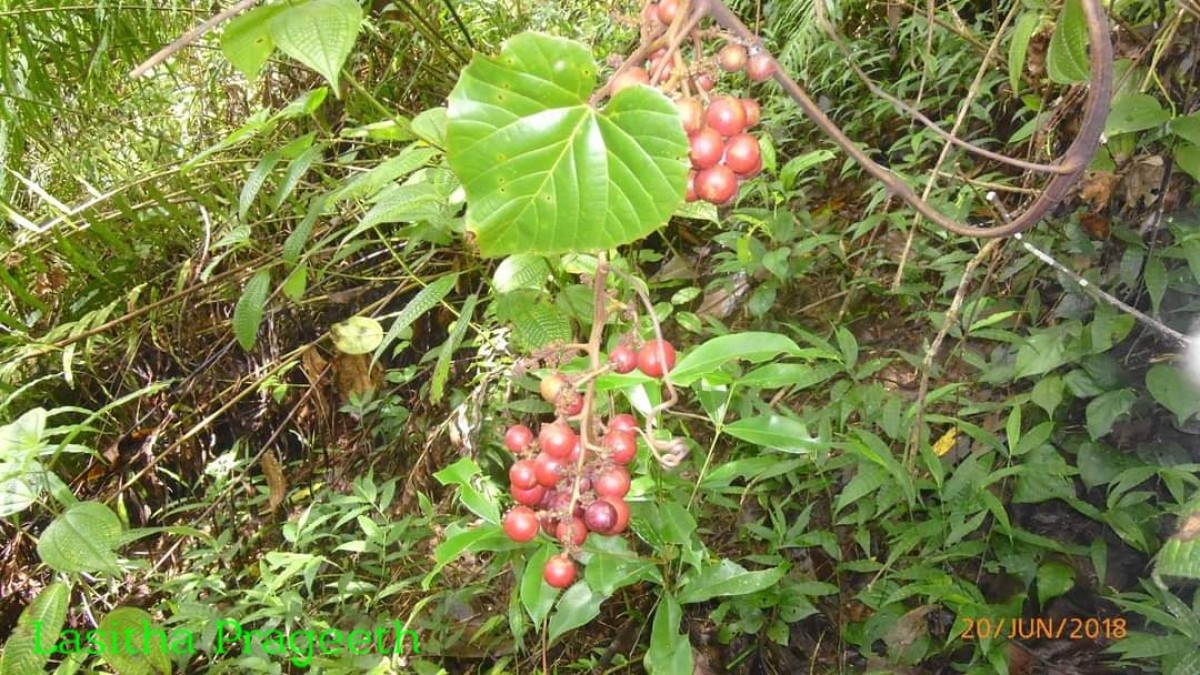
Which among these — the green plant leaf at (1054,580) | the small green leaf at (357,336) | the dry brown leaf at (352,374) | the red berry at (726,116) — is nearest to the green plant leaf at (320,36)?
the red berry at (726,116)

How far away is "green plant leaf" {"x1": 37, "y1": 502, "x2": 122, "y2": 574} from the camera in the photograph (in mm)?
996

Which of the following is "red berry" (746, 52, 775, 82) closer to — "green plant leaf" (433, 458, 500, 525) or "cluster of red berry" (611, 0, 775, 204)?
"cluster of red berry" (611, 0, 775, 204)

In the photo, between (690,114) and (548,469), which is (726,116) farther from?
(548,469)

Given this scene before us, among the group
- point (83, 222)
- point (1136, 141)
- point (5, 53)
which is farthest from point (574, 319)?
point (83, 222)

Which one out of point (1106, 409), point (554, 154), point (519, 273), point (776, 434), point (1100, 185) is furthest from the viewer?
point (1100, 185)

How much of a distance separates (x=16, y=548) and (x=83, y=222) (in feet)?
2.54

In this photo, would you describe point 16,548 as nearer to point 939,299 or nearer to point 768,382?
point 768,382

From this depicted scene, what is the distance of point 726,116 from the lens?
508 mm

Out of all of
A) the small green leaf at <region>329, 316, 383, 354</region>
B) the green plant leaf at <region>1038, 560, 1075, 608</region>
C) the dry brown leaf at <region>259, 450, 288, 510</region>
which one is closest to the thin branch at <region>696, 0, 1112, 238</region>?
the green plant leaf at <region>1038, 560, 1075, 608</region>

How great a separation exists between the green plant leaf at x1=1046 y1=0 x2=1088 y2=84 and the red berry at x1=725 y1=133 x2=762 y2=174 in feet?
1.21

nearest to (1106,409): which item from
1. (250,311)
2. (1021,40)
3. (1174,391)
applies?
(1174,391)

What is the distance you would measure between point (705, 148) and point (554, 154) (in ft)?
0.33

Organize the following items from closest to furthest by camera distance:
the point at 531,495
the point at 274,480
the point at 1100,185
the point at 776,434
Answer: the point at 531,495, the point at 776,434, the point at 1100,185, the point at 274,480

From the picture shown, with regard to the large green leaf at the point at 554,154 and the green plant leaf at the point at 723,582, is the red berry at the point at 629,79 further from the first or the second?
the green plant leaf at the point at 723,582
